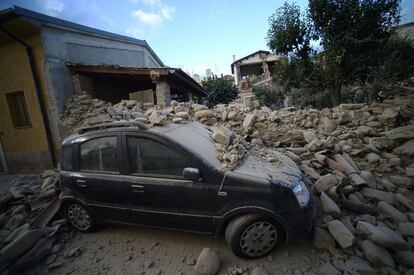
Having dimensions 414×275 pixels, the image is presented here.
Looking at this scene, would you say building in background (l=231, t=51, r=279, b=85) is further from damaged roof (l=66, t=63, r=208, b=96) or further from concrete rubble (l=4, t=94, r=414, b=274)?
damaged roof (l=66, t=63, r=208, b=96)

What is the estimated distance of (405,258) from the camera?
2736 mm

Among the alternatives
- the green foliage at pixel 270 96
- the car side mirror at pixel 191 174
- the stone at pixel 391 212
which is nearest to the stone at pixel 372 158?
the stone at pixel 391 212

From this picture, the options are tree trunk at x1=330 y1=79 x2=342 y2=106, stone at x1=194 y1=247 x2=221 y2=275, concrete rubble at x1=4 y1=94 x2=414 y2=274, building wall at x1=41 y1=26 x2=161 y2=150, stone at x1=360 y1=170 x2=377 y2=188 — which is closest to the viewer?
stone at x1=194 y1=247 x2=221 y2=275

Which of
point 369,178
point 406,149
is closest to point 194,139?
point 369,178

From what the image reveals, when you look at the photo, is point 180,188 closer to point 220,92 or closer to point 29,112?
point 29,112

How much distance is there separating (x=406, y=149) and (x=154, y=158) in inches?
232

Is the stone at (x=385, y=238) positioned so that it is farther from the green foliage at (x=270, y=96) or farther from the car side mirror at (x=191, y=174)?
the green foliage at (x=270, y=96)

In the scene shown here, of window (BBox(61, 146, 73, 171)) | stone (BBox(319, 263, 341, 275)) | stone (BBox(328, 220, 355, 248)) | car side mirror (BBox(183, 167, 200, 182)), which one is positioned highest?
window (BBox(61, 146, 73, 171))

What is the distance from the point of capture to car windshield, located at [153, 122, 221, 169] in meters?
3.06

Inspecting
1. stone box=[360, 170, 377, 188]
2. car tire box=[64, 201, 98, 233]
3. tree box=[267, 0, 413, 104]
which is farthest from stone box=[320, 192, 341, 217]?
tree box=[267, 0, 413, 104]

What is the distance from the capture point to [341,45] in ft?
28.8

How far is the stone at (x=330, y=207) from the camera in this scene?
3.40m

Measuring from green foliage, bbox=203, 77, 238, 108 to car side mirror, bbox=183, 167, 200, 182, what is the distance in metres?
12.7

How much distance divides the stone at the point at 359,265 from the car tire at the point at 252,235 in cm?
82
